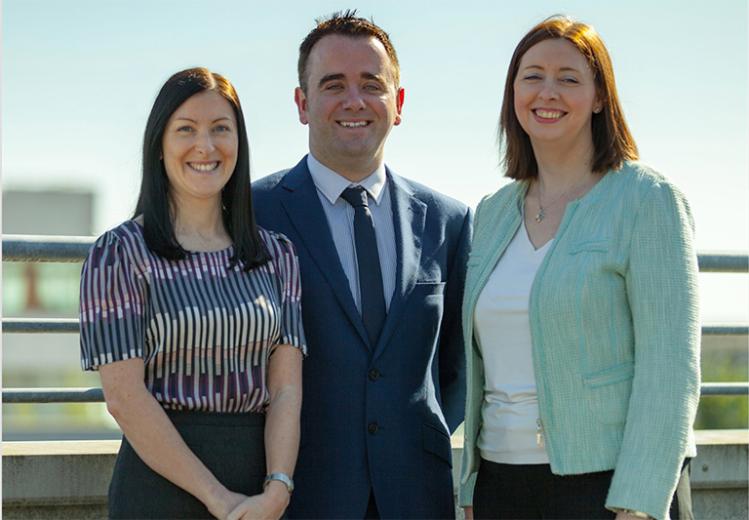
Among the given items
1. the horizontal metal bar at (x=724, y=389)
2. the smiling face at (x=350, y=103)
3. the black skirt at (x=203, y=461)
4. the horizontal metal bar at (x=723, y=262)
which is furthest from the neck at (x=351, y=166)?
the horizontal metal bar at (x=724, y=389)

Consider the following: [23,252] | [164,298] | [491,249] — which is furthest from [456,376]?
[23,252]

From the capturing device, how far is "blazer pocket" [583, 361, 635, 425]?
3.37 meters

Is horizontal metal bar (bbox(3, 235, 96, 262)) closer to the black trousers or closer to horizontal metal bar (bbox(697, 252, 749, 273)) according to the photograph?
the black trousers

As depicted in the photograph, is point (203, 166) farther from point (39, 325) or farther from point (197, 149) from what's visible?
point (39, 325)

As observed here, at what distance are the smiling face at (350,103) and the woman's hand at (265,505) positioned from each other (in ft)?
4.35

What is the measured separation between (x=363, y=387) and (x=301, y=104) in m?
1.21

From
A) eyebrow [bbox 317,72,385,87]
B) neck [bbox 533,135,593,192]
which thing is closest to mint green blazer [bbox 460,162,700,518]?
neck [bbox 533,135,593,192]

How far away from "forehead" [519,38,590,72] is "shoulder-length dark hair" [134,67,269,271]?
973 millimetres

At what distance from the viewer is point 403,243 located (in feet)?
13.7

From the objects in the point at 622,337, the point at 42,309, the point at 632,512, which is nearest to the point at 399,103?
the point at 622,337

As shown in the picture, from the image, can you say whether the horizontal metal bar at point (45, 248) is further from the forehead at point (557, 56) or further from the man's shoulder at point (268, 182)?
the forehead at point (557, 56)

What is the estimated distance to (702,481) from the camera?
5.04m

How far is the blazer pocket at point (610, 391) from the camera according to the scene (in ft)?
11.1

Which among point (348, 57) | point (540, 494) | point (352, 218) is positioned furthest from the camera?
point (348, 57)
